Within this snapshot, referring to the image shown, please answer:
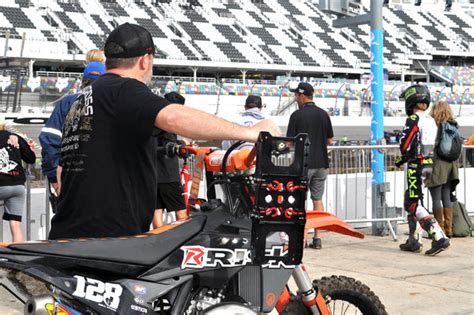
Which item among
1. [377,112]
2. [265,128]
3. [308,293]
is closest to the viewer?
[265,128]

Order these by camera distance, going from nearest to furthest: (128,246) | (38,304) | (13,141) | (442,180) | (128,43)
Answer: (38,304) → (128,246) → (128,43) → (13,141) → (442,180)

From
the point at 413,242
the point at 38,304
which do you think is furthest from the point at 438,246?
the point at 38,304

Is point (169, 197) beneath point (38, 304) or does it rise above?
beneath

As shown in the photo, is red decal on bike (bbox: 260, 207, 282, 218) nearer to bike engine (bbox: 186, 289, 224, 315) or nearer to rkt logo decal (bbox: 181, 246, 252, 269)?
rkt logo decal (bbox: 181, 246, 252, 269)

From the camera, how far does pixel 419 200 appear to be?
26.4ft

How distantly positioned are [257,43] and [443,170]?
47.9 metres

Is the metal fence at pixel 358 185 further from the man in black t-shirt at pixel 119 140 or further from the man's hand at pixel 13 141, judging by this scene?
the man in black t-shirt at pixel 119 140

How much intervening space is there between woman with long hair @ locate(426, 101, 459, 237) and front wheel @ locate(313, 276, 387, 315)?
18.2 ft

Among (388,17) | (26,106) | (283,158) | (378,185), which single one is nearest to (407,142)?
(378,185)

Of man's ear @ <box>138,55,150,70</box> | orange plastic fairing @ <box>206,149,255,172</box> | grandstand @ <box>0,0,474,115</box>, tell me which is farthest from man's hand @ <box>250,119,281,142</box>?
grandstand @ <box>0,0,474,115</box>

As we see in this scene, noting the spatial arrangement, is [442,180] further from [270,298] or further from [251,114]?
[270,298]

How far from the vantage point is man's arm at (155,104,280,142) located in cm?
289

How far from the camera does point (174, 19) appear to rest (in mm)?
54781

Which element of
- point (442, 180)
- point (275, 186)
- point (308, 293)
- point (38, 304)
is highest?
point (275, 186)
